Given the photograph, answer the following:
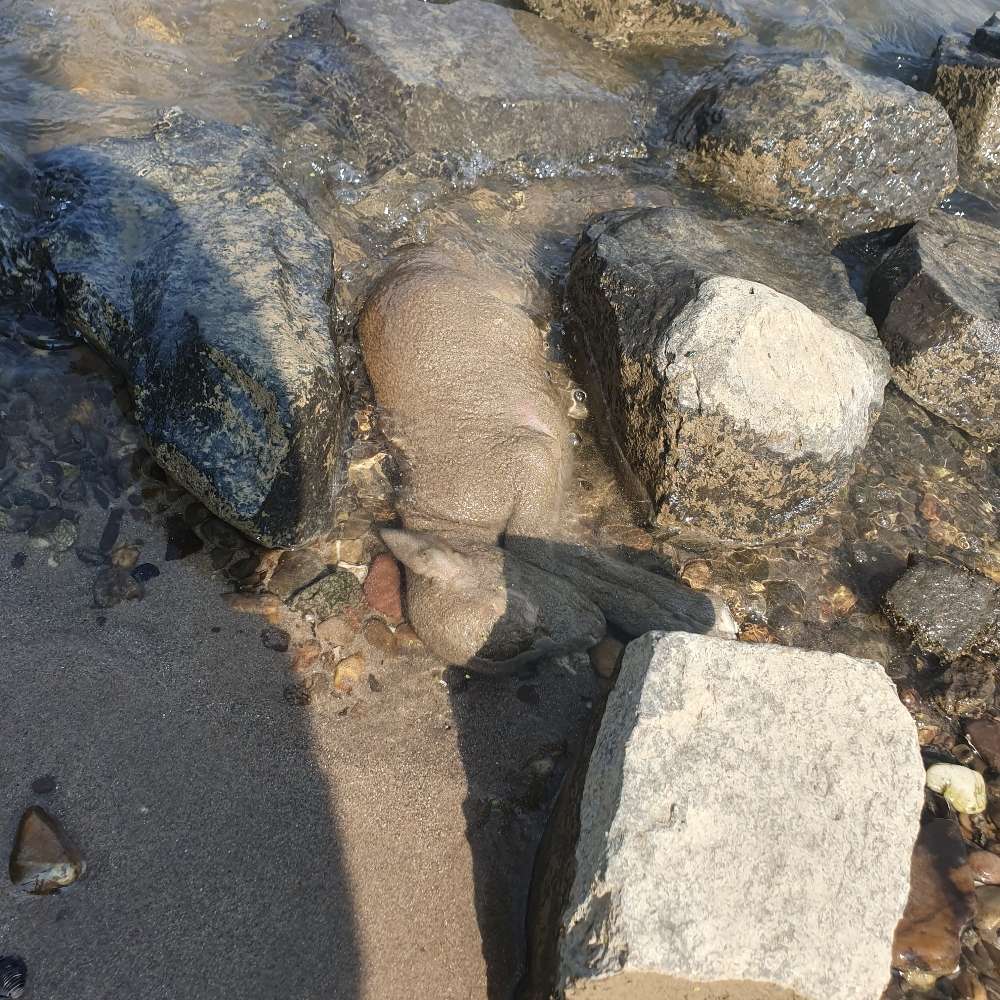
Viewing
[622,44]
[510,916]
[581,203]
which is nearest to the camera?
[510,916]

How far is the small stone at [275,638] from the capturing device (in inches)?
117

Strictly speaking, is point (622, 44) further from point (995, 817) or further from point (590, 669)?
point (995, 817)

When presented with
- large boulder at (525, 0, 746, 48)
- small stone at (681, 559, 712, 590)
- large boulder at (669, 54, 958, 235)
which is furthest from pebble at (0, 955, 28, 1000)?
large boulder at (525, 0, 746, 48)

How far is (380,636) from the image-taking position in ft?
10.1

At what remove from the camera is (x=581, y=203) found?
522cm

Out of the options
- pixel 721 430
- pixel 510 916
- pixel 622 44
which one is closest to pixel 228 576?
pixel 510 916

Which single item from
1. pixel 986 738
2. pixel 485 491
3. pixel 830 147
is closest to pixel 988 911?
pixel 986 738

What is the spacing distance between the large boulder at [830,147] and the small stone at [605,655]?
11.5 feet

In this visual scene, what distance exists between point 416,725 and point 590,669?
69cm

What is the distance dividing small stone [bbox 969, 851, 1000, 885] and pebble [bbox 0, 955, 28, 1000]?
113 inches

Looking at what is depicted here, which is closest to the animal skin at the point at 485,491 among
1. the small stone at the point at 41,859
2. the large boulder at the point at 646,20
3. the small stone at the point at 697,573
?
the small stone at the point at 697,573

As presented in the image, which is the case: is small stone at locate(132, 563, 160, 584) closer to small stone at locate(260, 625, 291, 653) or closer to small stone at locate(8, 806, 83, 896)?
small stone at locate(260, 625, 291, 653)

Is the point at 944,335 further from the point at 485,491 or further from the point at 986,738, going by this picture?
the point at 485,491

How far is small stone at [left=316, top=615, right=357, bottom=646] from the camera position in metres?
3.04
